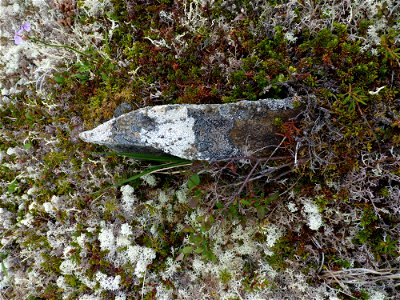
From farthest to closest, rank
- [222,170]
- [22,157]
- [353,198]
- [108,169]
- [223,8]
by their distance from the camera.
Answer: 1. [22,157]
2. [108,169]
3. [223,8]
4. [222,170]
5. [353,198]

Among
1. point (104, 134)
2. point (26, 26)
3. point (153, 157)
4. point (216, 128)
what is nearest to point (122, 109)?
point (104, 134)

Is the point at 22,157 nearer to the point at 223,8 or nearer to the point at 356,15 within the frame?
the point at 223,8

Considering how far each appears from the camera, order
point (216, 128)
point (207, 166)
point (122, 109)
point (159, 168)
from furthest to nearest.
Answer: point (122, 109) → point (159, 168) → point (207, 166) → point (216, 128)

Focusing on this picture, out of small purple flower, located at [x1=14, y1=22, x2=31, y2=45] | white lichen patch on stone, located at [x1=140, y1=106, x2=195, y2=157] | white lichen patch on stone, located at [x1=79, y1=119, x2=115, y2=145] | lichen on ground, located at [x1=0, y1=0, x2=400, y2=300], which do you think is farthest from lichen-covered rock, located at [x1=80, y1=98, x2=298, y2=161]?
small purple flower, located at [x1=14, y1=22, x2=31, y2=45]

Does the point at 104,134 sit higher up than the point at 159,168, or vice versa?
the point at 104,134

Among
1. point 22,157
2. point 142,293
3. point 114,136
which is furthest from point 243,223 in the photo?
point 22,157

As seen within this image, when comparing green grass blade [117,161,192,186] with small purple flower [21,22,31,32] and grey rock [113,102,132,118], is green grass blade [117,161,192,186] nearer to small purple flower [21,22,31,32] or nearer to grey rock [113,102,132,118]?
grey rock [113,102,132,118]

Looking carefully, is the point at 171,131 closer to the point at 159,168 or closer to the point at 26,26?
the point at 159,168
